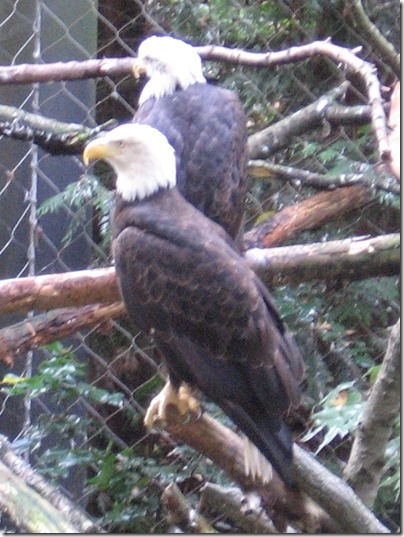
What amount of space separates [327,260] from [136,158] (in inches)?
13.0

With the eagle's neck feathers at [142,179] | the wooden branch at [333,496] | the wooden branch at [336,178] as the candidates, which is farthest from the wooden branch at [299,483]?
the wooden branch at [336,178]

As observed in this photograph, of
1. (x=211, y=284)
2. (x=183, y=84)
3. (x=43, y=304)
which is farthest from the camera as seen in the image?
(x=183, y=84)

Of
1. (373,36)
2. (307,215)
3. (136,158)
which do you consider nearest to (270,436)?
(136,158)

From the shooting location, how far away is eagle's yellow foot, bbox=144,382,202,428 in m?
1.29

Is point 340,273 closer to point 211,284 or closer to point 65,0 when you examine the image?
point 211,284

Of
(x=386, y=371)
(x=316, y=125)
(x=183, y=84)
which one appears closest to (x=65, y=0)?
(x=183, y=84)

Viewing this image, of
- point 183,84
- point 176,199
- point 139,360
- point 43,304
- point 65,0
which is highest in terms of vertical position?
point 65,0

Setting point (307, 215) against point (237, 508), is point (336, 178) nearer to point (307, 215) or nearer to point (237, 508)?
point (307, 215)

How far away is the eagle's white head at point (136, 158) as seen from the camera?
127 cm

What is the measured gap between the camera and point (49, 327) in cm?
145

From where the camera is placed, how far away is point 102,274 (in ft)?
4.44

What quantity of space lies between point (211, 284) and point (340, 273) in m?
0.28

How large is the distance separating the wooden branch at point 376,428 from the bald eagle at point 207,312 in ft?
0.38

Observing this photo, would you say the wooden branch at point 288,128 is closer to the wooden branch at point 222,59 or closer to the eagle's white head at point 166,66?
the wooden branch at point 222,59
